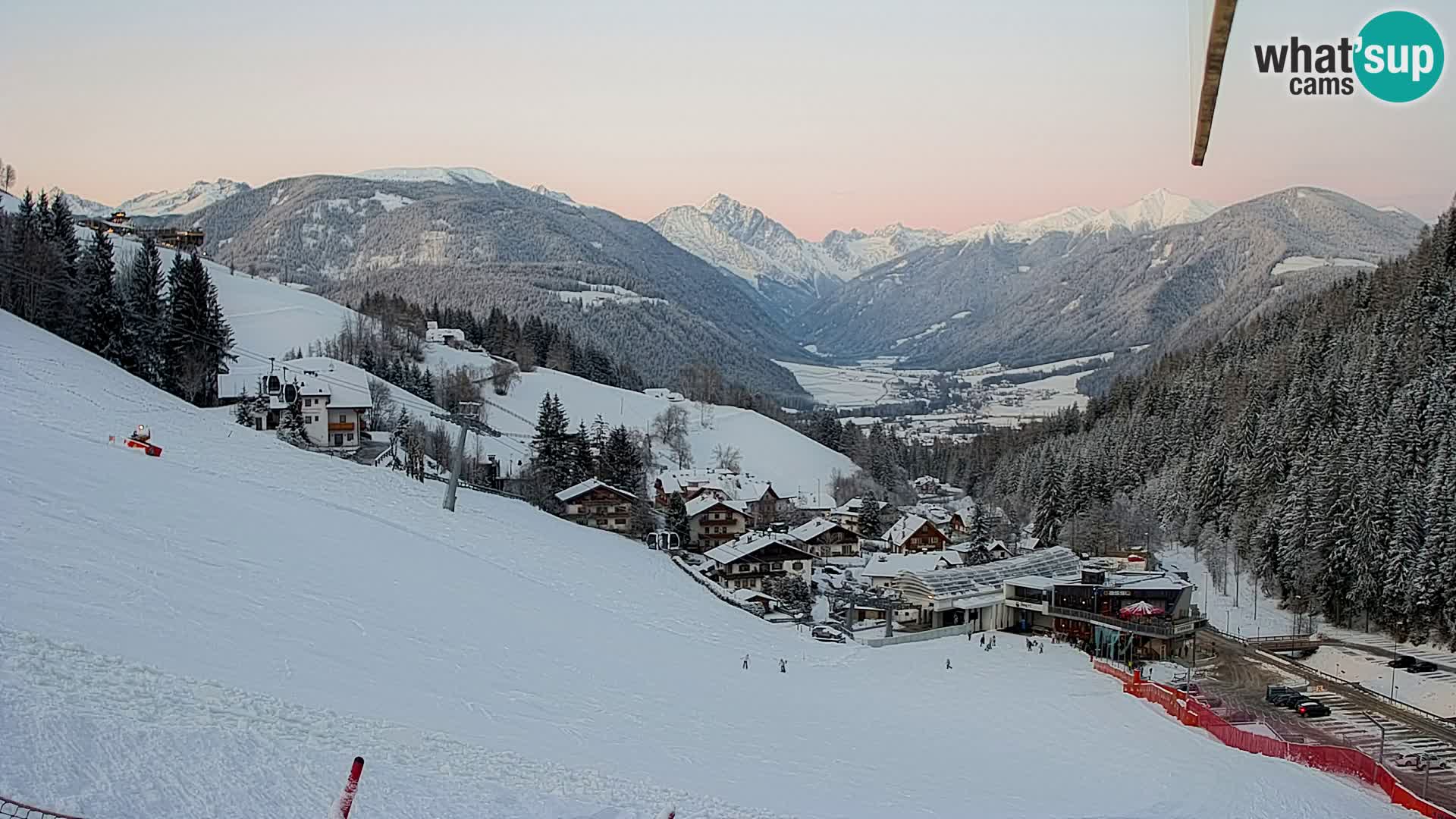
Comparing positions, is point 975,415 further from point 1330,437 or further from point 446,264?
point 1330,437

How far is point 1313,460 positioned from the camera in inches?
1599

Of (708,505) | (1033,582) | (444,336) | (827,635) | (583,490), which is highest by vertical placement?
(444,336)

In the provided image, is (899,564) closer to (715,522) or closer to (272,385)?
(715,522)

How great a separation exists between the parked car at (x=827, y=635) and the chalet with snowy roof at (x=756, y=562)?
9186 millimetres

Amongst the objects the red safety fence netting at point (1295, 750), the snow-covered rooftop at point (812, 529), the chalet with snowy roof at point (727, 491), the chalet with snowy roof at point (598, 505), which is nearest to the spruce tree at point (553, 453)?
the chalet with snowy roof at point (598, 505)

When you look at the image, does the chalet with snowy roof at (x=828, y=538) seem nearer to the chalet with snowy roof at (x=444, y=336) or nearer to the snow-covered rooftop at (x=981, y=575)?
the snow-covered rooftop at (x=981, y=575)

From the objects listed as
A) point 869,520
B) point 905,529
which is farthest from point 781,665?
point 869,520

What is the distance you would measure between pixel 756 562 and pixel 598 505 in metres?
9.38

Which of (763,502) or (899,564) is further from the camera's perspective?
(763,502)

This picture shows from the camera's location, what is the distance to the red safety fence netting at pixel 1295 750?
16969 millimetres

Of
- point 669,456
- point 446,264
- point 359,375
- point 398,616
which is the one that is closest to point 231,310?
point 359,375

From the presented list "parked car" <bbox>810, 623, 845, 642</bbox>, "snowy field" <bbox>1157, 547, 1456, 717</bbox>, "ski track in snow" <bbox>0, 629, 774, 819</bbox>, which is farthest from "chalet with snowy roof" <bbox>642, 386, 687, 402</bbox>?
"ski track in snow" <bbox>0, 629, 774, 819</bbox>

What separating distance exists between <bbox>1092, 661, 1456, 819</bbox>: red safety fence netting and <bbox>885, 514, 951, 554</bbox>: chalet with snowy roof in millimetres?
27449

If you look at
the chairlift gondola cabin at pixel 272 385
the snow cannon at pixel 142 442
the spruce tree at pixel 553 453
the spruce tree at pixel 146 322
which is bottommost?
the spruce tree at pixel 553 453
